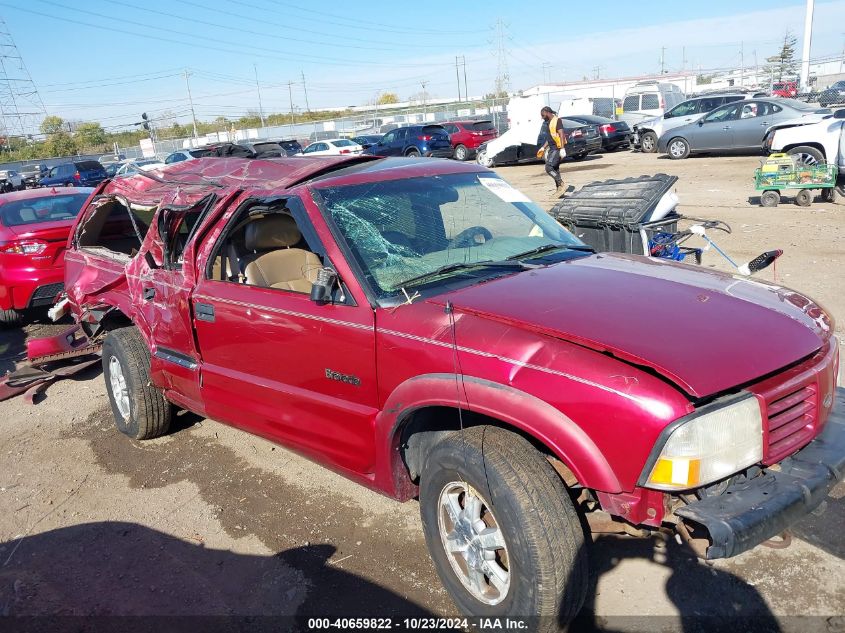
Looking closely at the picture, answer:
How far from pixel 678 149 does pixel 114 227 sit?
58.1 feet

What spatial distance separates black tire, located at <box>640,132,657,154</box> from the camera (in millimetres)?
22619

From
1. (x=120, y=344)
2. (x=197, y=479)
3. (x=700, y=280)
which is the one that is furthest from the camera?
(x=120, y=344)

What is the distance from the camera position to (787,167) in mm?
11477

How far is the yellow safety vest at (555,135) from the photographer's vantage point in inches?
569

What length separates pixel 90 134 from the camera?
7675 centimetres

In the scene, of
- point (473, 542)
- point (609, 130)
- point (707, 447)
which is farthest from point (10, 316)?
point (609, 130)

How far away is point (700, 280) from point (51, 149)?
3097 inches

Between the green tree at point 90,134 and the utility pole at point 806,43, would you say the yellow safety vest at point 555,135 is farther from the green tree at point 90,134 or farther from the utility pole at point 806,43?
the green tree at point 90,134

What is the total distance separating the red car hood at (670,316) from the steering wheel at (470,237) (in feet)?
1.45

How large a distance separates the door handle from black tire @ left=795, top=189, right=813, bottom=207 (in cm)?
1089

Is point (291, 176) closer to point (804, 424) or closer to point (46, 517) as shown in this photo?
point (46, 517)

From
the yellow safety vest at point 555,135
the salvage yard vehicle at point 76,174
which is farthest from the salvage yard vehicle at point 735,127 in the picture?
the salvage yard vehicle at point 76,174

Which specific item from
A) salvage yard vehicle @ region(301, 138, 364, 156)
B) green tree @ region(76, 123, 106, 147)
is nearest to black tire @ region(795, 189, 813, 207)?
salvage yard vehicle @ region(301, 138, 364, 156)

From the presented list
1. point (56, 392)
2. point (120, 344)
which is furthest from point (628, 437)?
point (56, 392)
